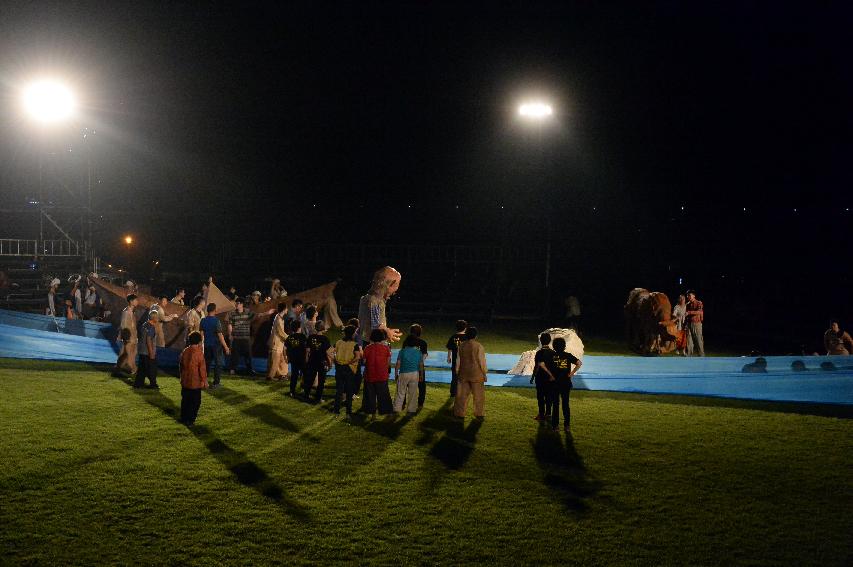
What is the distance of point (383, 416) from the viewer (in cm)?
1232

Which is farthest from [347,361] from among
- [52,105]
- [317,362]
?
[52,105]

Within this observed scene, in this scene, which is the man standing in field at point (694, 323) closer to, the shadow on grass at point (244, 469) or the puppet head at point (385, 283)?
the puppet head at point (385, 283)

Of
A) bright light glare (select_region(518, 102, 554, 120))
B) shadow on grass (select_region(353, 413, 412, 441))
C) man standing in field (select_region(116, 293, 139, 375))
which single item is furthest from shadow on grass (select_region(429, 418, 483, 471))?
bright light glare (select_region(518, 102, 554, 120))

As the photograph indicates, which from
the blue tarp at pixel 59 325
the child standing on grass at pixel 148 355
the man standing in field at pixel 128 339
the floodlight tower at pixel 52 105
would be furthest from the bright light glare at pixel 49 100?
the child standing on grass at pixel 148 355

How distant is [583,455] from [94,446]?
7059 millimetres

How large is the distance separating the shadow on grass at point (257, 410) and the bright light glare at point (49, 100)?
17988mm

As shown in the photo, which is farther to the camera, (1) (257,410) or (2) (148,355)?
(2) (148,355)

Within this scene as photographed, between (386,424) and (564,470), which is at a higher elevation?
(386,424)

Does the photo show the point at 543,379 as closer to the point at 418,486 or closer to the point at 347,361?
the point at 347,361

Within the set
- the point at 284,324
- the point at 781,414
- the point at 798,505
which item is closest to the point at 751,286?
the point at 781,414

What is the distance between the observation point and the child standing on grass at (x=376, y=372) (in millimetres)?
11898

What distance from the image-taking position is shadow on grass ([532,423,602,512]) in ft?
26.8

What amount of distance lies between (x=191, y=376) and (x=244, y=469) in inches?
107

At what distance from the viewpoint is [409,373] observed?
1238cm
